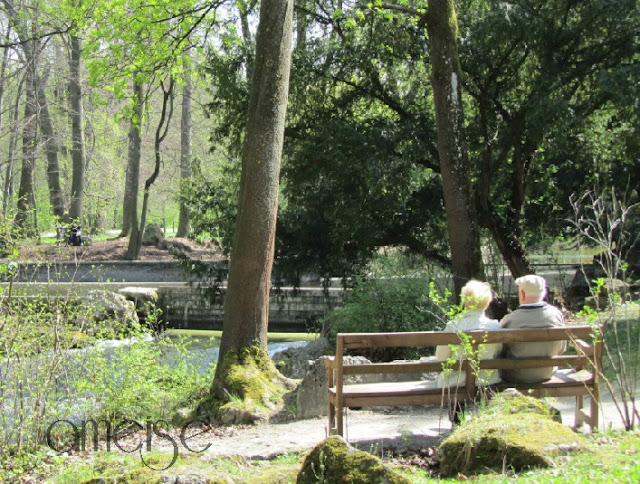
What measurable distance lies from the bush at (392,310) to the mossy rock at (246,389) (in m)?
3.10

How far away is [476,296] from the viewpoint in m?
7.12

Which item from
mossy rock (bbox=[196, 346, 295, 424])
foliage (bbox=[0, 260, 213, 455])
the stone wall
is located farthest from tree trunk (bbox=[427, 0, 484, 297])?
the stone wall

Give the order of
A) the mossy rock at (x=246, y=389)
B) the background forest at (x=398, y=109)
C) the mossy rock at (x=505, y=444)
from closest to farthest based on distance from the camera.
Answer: the mossy rock at (x=505, y=444) → the mossy rock at (x=246, y=389) → the background forest at (x=398, y=109)

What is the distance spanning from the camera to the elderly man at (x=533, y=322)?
7.18m

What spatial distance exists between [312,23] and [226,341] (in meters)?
9.63

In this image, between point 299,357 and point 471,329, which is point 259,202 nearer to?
point 471,329

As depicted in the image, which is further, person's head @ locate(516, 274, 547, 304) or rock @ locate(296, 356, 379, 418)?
rock @ locate(296, 356, 379, 418)

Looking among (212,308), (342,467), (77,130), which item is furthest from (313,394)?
(77,130)

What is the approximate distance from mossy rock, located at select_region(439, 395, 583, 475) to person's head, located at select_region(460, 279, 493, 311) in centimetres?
134

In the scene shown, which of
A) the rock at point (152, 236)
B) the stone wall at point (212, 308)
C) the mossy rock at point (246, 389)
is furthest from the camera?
the rock at point (152, 236)

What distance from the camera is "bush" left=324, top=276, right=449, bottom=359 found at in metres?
13.6

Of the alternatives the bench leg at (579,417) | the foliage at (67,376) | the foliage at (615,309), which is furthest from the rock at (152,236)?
the bench leg at (579,417)

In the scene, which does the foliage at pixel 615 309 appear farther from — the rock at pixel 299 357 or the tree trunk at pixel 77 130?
the tree trunk at pixel 77 130

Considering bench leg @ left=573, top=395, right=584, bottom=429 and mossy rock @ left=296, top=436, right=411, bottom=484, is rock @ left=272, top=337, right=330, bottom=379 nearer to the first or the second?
bench leg @ left=573, top=395, right=584, bottom=429
